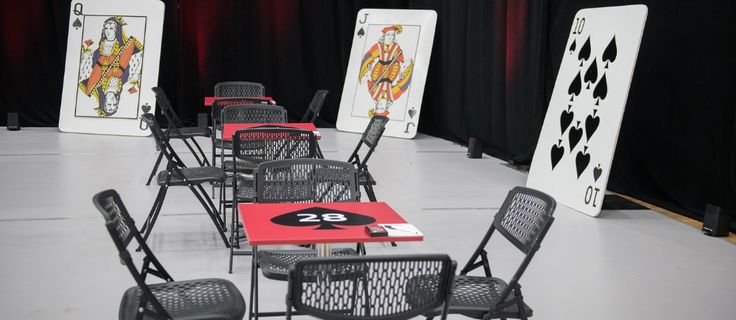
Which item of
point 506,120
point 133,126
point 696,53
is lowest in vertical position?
point 133,126

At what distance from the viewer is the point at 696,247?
555cm

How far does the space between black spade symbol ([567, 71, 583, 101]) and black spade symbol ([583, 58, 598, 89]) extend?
88mm

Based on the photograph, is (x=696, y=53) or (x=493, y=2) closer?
(x=696, y=53)

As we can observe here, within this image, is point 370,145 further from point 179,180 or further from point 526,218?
point 526,218

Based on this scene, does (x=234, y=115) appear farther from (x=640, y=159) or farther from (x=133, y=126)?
(x=133, y=126)

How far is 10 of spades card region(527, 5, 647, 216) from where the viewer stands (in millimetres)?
6301

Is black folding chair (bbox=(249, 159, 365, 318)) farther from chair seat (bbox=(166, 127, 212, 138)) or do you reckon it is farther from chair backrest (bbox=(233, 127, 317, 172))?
chair seat (bbox=(166, 127, 212, 138))

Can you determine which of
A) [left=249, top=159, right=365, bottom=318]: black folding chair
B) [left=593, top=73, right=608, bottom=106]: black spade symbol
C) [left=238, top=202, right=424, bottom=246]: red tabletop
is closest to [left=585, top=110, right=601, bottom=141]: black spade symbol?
[left=593, top=73, right=608, bottom=106]: black spade symbol

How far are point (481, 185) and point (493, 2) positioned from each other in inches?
112

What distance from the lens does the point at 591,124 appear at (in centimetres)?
658

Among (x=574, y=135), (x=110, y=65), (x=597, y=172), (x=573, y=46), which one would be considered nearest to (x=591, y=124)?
(x=574, y=135)

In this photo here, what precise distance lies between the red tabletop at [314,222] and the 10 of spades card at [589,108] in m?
3.10

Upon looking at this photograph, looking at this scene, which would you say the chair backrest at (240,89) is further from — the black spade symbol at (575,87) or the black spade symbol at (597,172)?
the black spade symbol at (597,172)

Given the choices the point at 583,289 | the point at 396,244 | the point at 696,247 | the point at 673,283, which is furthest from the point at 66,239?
the point at 696,247
